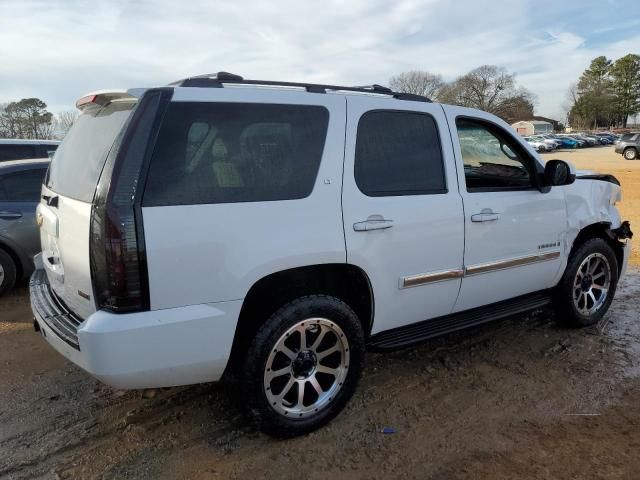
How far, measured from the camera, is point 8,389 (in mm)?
3531

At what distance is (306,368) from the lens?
2.93m

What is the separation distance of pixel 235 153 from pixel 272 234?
0.47m

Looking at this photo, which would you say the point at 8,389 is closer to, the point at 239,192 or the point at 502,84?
the point at 239,192

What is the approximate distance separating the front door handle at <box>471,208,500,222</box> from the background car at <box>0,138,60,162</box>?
20.4 ft

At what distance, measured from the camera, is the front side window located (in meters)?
3.59

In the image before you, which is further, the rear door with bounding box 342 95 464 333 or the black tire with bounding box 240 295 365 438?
the rear door with bounding box 342 95 464 333

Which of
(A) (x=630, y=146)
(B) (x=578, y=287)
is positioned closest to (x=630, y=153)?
(A) (x=630, y=146)

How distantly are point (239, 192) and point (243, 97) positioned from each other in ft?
1.72

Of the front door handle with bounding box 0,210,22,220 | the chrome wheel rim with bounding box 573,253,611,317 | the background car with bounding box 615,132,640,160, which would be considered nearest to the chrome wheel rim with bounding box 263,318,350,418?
the chrome wheel rim with bounding box 573,253,611,317

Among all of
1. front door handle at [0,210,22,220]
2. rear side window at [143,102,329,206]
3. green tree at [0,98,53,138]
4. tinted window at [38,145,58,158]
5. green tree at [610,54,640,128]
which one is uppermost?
green tree at [610,54,640,128]

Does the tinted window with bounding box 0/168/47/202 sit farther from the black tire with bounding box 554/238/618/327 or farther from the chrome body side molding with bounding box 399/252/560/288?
the black tire with bounding box 554/238/618/327

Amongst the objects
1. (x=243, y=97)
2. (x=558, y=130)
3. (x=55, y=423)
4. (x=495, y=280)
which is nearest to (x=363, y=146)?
(x=243, y=97)

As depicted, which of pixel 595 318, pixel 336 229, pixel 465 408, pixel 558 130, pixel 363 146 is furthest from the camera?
pixel 558 130

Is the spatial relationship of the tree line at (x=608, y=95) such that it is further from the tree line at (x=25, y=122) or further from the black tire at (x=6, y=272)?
the black tire at (x=6, y=272)
